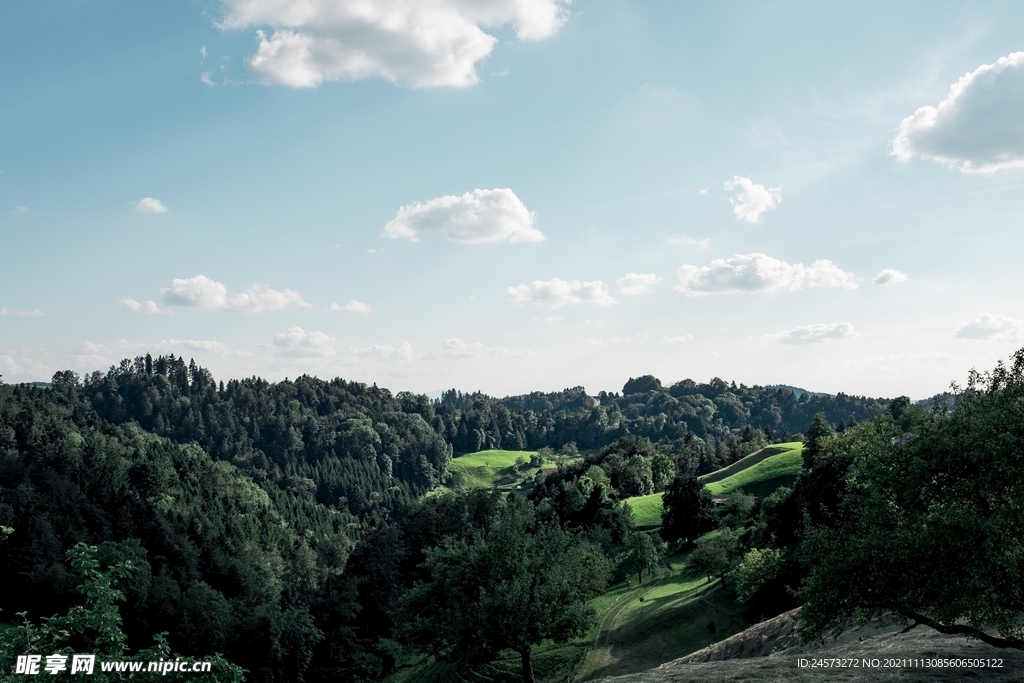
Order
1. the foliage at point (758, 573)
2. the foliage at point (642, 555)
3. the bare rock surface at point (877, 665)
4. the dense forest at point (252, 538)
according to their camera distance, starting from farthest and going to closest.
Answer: the foliage at point (642, 555)
the dense forest at point (252, 538)
the foliage at point (758, 573)
the bare rock surface at point (877, 665)

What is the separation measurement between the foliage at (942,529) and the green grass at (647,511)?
3595 inches

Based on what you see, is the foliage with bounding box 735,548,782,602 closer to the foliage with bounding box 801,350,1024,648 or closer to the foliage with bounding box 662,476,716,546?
the foliage with bounding box 801,350,1024,648

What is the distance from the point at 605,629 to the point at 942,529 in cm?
4478

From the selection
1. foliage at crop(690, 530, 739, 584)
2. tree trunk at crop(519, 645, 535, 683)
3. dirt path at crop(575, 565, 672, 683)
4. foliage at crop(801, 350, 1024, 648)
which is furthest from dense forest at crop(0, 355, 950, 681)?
foliage at crop(801, 350, 1024, 648)

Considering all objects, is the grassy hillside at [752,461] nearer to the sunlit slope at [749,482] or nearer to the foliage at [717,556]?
the sunlit slope at [749,482]

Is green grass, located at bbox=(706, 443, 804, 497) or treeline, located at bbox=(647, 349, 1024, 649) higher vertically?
treeline, located at bbox=(647, 349, 1024, 649)

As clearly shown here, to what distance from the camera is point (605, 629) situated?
185 feet

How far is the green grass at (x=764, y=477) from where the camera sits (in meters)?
120

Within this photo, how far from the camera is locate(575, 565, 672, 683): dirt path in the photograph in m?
45.9

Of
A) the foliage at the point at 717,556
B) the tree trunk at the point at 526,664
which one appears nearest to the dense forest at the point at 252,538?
the tree trunk at the point at 526,664

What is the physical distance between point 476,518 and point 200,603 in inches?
1566

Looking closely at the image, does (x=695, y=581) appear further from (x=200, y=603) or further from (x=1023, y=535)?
(x=200, y=603)

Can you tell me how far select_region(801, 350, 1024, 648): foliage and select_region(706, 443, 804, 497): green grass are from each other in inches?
4032

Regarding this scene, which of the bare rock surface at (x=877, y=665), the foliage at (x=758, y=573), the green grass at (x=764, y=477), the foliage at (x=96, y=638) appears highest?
the foliage at (x=96, y=638)
